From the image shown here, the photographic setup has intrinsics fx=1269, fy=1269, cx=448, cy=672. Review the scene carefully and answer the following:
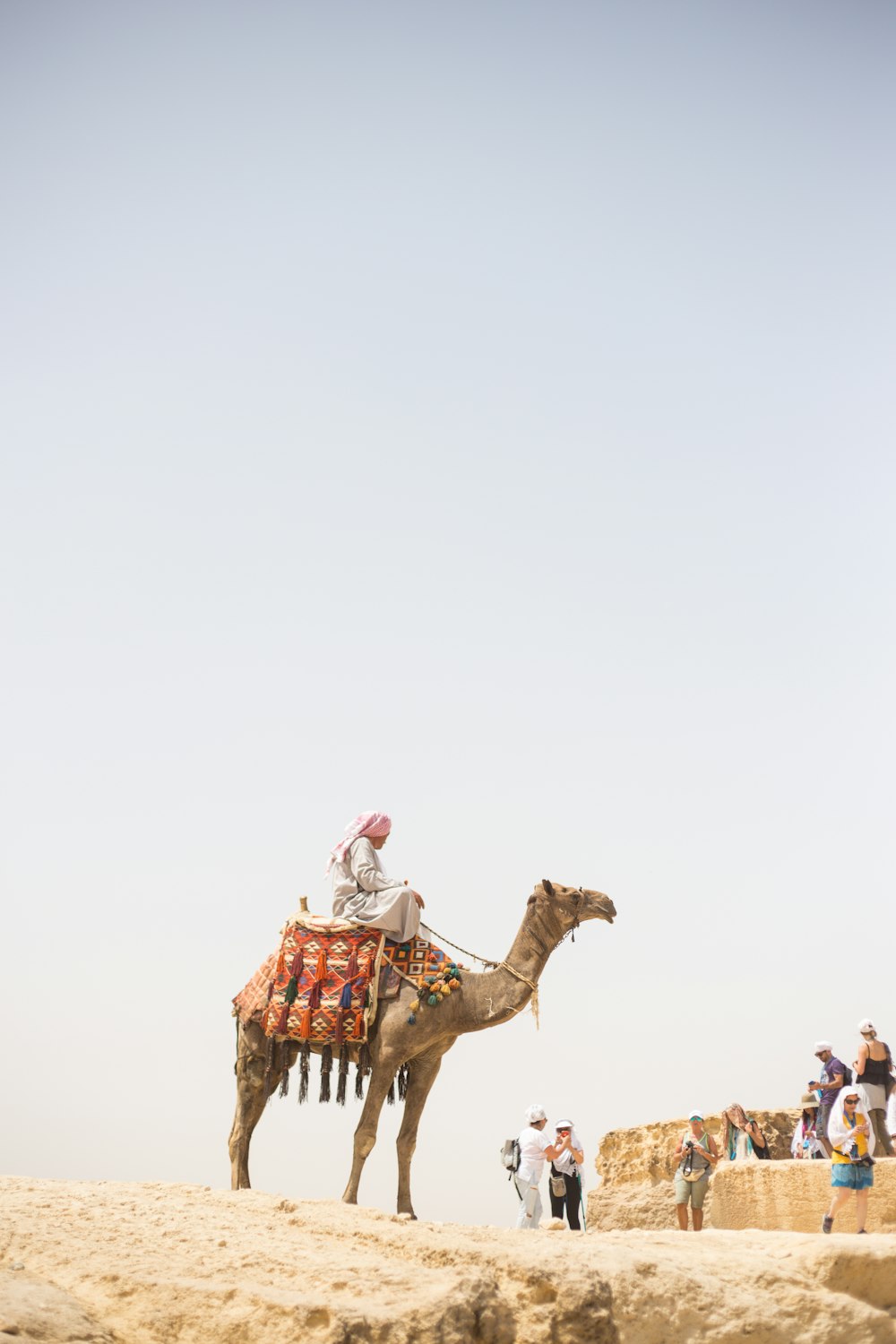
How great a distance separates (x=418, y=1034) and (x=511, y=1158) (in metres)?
3.13

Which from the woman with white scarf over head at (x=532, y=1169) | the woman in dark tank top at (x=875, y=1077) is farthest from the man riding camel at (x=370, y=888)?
the woman in dark tank top at (x=875, y=1077)

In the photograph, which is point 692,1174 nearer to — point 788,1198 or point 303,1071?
point 788,1198

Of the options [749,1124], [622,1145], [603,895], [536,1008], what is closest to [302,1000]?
[536,1008]

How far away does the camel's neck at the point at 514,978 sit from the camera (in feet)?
33.9

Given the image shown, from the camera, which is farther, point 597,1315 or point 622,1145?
point 622,1145

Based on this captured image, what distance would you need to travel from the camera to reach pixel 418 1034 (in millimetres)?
10109

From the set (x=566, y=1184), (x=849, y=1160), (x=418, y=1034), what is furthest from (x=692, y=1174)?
(x=418, y=1034)

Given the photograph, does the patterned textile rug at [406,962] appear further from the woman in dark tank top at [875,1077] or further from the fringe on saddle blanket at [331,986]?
the woman in dark tank top at [875,1077]

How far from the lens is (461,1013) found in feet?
33.8

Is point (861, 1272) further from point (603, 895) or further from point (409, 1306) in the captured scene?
point (603, 895)

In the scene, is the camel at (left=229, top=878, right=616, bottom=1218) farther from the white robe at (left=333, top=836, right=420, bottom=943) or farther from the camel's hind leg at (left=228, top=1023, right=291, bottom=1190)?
the white robe at (left=333, top=836, right=420, bottom=943)

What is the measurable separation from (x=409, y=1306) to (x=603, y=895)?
19.3 ft

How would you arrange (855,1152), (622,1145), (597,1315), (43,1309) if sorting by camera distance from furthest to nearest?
1. (622,1145)
2. (855,1152)
3. (597,1315)
4. (43,1309)

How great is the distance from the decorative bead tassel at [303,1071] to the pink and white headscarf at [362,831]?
1494mm
